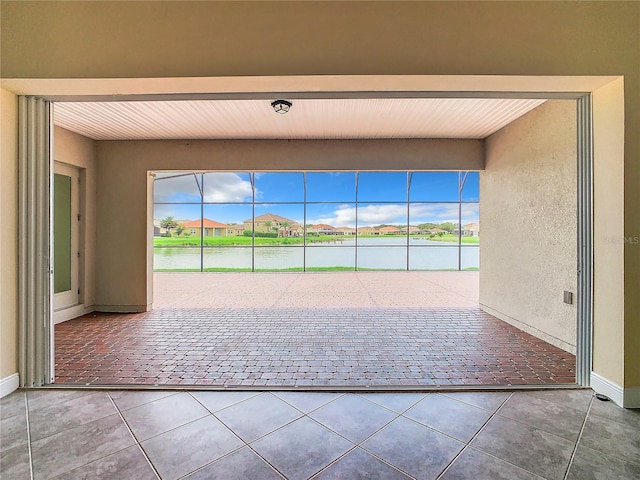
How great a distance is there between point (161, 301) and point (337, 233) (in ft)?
27.2

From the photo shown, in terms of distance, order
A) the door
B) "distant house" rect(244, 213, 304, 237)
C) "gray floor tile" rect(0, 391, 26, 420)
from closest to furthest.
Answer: "gray floor tile" rect(0, 391, 26, 420) < the door < "distant house" rect(244, 213, 304, 237)

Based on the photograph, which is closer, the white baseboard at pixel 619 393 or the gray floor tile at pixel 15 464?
the gray floor tile at pixel 15 464

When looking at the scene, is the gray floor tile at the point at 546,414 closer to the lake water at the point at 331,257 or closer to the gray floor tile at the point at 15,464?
the gray floor tile at the point at 15,464

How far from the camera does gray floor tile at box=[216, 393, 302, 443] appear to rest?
1.80 meters

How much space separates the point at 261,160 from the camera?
14.4ft

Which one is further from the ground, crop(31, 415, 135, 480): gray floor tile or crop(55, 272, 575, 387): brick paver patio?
crop(55, 272, 575, 387): brick paver patio

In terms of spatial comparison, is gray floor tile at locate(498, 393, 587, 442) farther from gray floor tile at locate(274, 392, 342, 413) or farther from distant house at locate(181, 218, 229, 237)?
distant house at locate(181, 218, 229, 237)

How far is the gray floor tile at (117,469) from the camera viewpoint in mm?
1459

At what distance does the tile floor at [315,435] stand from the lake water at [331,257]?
8230 millimetres

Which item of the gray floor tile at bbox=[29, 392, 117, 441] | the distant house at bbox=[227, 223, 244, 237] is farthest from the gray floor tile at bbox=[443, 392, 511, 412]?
the distant house at bbox=[227, 223, 244, 237]

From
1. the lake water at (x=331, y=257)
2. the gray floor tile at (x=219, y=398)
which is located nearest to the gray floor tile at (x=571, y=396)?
the gray floor tile at (x=219, y=398)

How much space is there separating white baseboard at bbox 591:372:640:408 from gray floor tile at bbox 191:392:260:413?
251 cm

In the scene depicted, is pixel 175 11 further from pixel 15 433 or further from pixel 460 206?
pixel 460 206

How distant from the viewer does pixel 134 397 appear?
2.16 meters
